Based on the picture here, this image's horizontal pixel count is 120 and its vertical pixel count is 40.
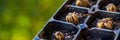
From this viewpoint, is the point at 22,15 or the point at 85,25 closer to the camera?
the point at 85,25

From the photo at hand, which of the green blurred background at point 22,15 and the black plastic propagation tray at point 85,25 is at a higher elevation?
the green blurred background at point 22,15

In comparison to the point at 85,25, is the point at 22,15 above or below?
above

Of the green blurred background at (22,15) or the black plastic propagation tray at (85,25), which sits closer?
the black plastic propagation tray at (85,25)

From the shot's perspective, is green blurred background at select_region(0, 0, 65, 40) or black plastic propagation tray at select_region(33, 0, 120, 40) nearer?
black plastic propagation tray at select_region(33, 0, 120, 40)

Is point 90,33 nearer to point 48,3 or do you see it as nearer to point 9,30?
point 48,3
